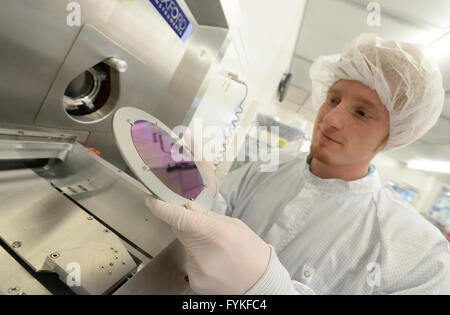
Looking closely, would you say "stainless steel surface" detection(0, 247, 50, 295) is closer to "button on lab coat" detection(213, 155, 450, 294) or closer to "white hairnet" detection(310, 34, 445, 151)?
"button on lab coat" detection(213, 155, 450, 294)

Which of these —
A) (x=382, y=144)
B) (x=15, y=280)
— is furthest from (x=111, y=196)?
(x=382, y=144)

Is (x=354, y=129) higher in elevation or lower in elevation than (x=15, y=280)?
higher

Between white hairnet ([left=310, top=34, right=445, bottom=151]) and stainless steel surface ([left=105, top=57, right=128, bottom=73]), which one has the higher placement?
white hairnet ([left=310, top=34, right=445, bottom=151])

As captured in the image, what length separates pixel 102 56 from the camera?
2.07 ft

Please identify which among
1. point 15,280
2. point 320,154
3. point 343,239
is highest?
point 320,154

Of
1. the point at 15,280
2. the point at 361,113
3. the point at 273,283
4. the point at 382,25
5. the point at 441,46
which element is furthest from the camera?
the point at 382,25

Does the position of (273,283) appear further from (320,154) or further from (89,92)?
(89,92)

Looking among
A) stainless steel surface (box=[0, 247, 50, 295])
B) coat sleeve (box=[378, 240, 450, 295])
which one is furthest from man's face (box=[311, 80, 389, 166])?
stainless steel surface (box=[0, 247, 50, 295])

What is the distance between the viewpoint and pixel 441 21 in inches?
63.6

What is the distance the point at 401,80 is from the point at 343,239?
687 millimetres

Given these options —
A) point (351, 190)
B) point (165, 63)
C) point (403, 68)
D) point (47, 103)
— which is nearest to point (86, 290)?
point (47, 103)

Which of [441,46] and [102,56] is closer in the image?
[102,56]

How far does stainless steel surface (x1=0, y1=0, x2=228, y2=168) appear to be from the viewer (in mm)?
469

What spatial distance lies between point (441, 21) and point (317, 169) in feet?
5.59
